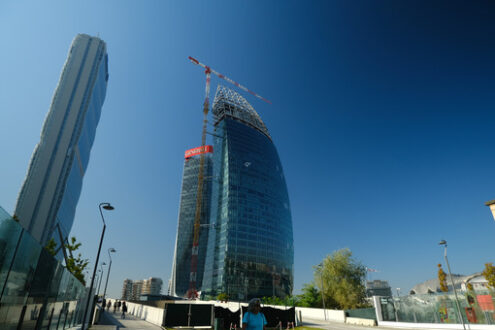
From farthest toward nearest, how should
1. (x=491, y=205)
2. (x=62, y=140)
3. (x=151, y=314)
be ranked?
(x=62, y=140) < (x=151, y=314) < (x=491, y=205)

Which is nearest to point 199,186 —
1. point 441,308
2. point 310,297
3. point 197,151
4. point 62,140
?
point 197,151

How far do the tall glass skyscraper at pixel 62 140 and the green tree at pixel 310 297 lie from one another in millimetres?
85730

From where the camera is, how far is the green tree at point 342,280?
50.2m

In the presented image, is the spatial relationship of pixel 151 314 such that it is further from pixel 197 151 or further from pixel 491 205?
pixel 197 151

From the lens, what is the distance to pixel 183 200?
184 metres

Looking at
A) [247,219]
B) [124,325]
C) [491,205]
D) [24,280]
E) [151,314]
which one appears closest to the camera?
[24,280]

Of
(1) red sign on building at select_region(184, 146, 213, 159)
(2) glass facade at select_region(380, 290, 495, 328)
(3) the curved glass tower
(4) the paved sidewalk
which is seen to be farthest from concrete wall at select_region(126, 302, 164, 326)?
(1) red sign on building at select_region(184, 146, 213, 159)

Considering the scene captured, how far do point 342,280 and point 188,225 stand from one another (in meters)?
138

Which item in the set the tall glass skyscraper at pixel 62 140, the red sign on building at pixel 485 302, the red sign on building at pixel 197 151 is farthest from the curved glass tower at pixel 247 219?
the red sign on building at pixel 485 302

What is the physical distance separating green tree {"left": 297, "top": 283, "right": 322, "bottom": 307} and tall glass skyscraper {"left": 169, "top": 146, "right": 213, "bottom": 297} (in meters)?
108

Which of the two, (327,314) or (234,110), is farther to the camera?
(234,110)

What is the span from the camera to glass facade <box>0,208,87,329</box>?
702cm

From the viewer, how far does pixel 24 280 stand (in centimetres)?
876

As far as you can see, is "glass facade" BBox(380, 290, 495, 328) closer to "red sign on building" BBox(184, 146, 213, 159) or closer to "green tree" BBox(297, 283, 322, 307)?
"green tree" BBox(297, 283, 322, 307)
